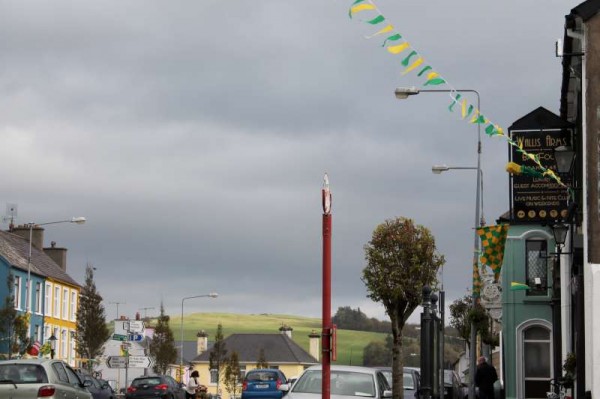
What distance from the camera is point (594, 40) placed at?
20609mm

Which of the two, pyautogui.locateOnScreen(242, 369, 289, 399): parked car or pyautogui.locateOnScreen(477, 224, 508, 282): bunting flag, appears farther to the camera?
pyautogui.locateOnScreen(242, 369, 289, 399): parked car

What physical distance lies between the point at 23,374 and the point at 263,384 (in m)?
18.4

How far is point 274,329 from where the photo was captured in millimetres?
173625

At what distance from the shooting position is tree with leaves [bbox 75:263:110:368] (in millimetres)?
72500

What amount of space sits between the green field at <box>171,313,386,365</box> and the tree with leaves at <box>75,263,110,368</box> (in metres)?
65.6

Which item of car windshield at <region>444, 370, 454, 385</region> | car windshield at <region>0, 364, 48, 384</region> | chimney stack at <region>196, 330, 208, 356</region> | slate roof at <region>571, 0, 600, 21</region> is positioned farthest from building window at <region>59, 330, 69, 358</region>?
slate roof at <region>571, 0, 600, 21</region>

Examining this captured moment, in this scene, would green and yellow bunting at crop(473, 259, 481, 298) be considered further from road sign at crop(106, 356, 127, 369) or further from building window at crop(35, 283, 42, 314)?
building window at crop(35, 283, 42, 314)

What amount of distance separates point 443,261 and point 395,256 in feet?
5.96

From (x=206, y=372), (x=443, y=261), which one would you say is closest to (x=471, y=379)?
(x=443, y=261)

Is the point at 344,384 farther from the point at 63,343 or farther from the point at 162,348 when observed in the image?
the point at 162,348

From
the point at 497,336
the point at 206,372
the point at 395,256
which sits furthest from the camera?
the point at 206,372

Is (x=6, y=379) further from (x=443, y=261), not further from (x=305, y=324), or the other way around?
(x=305, y=324)

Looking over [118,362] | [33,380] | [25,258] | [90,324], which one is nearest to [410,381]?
[118,362]

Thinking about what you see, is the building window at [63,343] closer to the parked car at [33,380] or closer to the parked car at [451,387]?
the parked car at [451,387]
